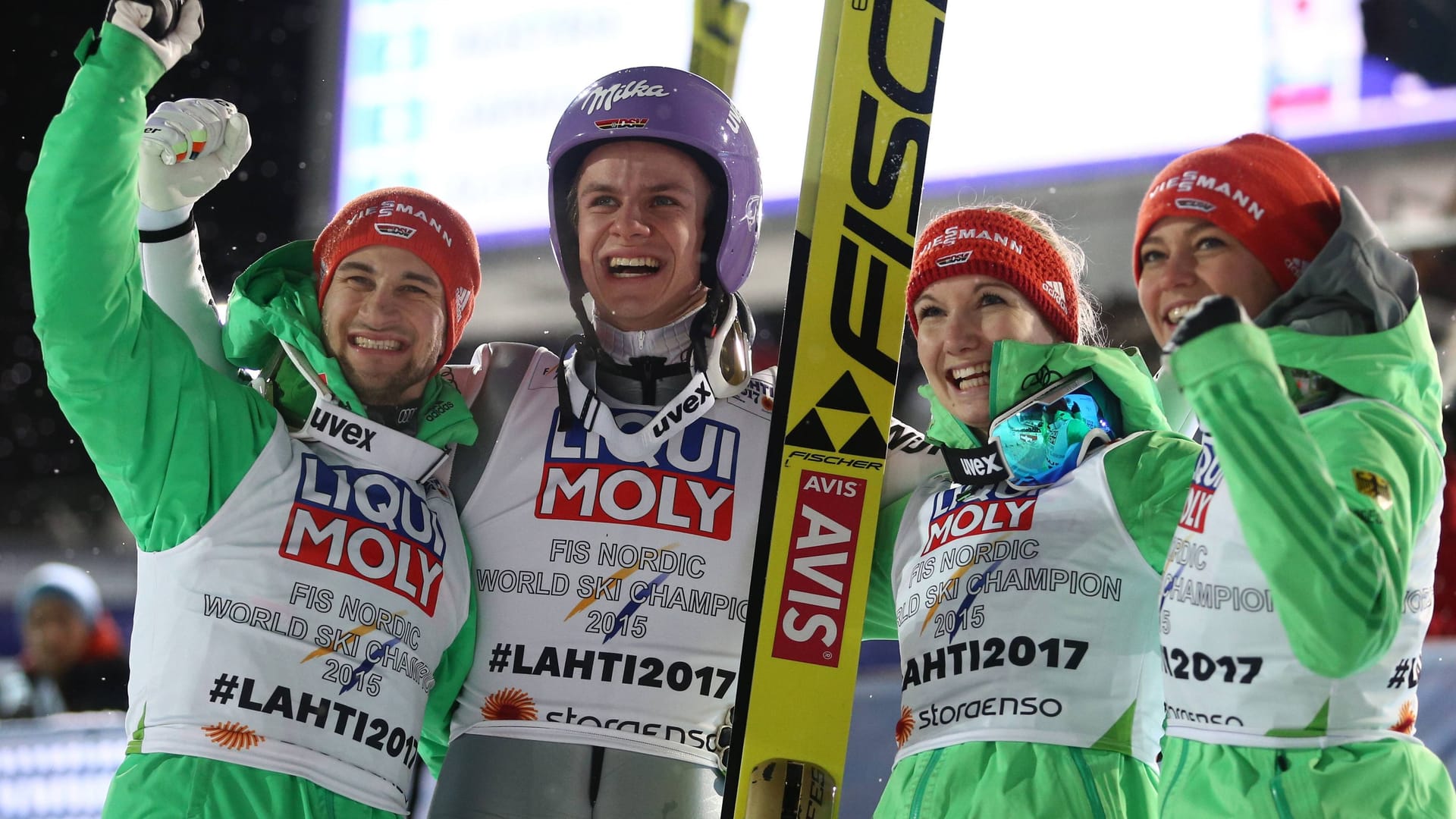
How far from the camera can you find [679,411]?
110 inches

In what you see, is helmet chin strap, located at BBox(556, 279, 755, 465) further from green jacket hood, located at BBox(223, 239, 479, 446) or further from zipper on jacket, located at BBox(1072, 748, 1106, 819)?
zipper on jacket, located at BBox(1072, 748, 1106, 819)

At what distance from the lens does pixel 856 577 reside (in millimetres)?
2584

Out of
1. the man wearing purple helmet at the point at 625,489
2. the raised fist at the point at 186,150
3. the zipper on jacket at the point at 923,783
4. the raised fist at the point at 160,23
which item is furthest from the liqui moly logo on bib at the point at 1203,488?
the raised fist at the point at 186,150

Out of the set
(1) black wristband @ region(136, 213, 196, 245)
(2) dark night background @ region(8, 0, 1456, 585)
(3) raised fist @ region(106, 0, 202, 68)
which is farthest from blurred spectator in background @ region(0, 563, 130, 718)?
(3) raised fist @ region(106, 0, 202, 68)

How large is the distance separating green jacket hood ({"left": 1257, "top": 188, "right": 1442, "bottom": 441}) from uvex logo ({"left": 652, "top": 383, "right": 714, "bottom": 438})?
112cm

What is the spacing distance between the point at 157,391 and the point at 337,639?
0.55m

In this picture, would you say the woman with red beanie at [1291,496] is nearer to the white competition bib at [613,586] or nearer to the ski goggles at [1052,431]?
the ski goggles at [1052,431]

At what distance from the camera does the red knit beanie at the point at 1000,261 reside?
8.42 ft

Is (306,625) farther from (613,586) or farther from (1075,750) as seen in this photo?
(1075,750)

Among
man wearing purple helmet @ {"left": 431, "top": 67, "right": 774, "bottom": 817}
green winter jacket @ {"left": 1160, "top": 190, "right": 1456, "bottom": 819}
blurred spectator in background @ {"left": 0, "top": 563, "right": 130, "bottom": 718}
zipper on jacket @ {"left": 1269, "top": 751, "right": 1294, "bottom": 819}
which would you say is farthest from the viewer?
blurred spectator in background @ {"left": 0, "top": 563, "right": 130, "bottom": 718}

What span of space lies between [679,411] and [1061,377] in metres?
0.78

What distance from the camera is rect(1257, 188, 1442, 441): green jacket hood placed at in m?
2.02

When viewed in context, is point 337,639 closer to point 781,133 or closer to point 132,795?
point 132,795

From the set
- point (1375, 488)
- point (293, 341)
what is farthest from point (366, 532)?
point (1375, 488)
